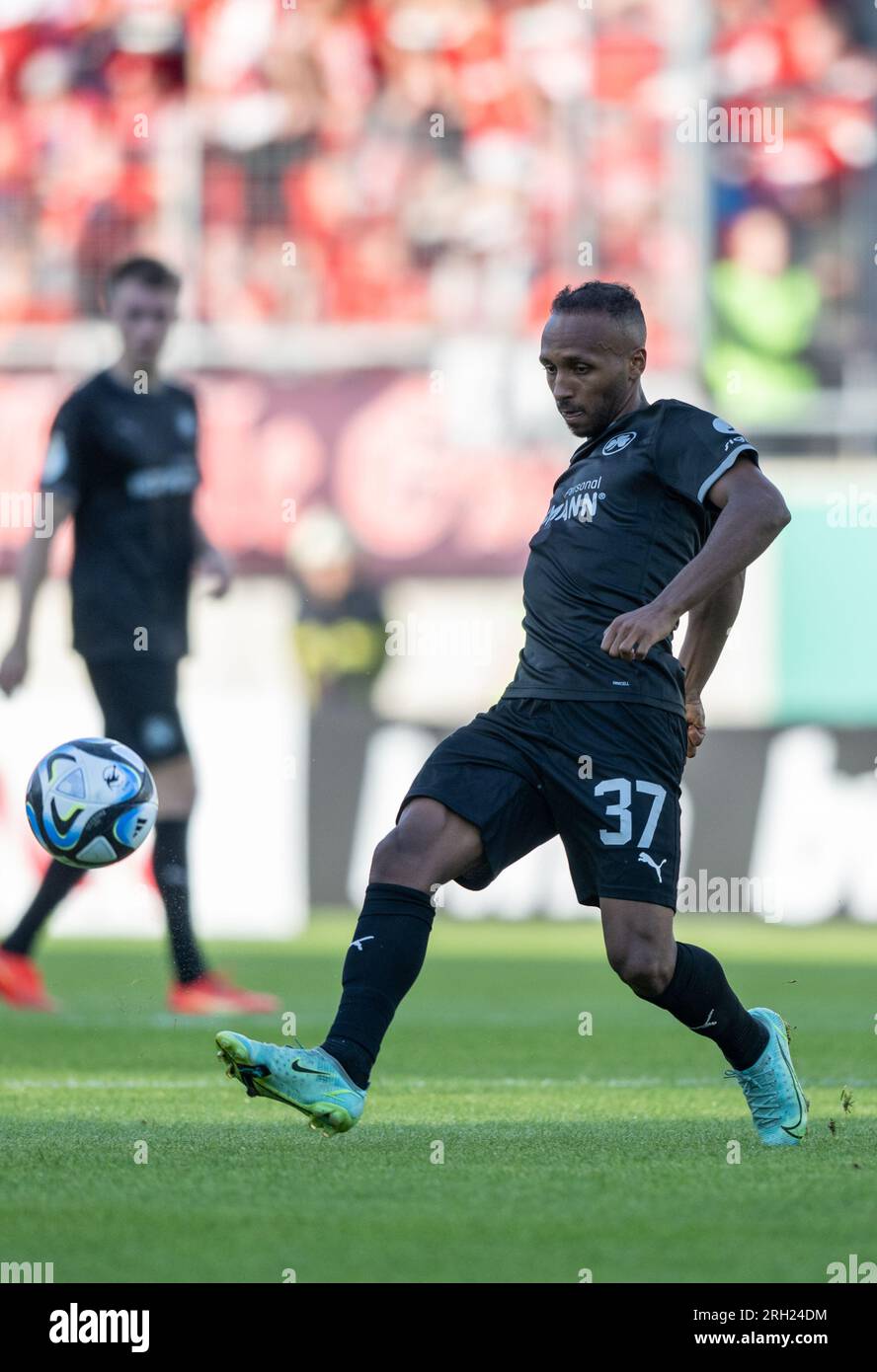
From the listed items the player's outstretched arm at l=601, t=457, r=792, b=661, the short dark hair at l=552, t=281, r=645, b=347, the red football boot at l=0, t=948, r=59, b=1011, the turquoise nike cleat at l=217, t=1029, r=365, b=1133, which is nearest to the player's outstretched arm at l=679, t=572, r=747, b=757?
the player's outstretched arm at l=601, t=457, r=792, b=661

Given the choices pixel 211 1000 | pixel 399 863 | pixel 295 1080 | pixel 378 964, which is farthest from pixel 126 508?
pixel 295 1080

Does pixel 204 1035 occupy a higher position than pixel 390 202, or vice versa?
pixel 390 202

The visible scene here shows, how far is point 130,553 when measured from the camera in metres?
8.15

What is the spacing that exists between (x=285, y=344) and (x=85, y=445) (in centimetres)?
1005

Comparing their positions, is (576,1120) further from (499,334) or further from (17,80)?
(17,80)

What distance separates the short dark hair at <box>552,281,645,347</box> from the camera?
193 inches

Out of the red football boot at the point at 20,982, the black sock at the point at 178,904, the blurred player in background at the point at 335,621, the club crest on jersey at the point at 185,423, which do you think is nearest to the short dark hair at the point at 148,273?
the club crest on jersey at the point at 185,423

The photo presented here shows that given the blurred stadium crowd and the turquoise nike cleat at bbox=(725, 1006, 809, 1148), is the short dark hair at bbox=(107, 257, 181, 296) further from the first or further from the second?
the blurred stadium crowd

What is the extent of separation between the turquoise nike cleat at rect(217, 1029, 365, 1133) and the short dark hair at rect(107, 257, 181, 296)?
4155 millimetres

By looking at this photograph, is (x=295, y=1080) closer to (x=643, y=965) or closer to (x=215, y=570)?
(x=643, y=965)

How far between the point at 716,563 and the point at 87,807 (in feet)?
6.17

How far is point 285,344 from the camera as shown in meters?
17.9
